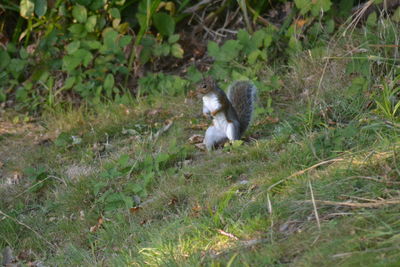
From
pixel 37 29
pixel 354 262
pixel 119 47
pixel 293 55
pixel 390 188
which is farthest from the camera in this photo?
pixel 37 29

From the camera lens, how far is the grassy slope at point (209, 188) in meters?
3.19

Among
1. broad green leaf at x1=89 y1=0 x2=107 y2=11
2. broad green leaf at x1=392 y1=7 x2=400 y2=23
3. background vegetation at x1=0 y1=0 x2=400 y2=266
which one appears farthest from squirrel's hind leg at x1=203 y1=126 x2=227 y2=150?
broad green leaf at x1=89 y1=0 x2=107 y2=11

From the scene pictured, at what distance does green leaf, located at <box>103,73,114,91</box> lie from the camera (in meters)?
6.41

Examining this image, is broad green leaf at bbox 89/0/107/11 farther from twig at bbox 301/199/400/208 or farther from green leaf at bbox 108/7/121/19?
twig at bbox 301/199/400/208

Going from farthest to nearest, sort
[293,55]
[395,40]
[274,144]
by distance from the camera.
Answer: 1. [293,55]
2. [395,40]
3. [274,144]

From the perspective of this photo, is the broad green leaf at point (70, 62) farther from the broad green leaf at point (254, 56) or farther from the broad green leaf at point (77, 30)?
the broad green leaf at point (254, 56)

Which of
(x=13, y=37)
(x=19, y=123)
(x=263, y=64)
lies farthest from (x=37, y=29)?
(x=263, y=64)

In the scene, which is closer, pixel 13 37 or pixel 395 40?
pixel 395 40

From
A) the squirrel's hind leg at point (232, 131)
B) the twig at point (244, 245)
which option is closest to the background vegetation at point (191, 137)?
the twig at point (244, 245)

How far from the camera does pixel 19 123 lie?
6.57 metres

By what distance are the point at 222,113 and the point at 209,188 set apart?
0.84m

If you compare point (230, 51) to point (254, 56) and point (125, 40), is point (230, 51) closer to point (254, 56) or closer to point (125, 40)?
point (254, 56)

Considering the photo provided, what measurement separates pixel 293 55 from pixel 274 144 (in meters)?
1.58

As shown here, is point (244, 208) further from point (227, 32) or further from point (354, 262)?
point (227, 32)
